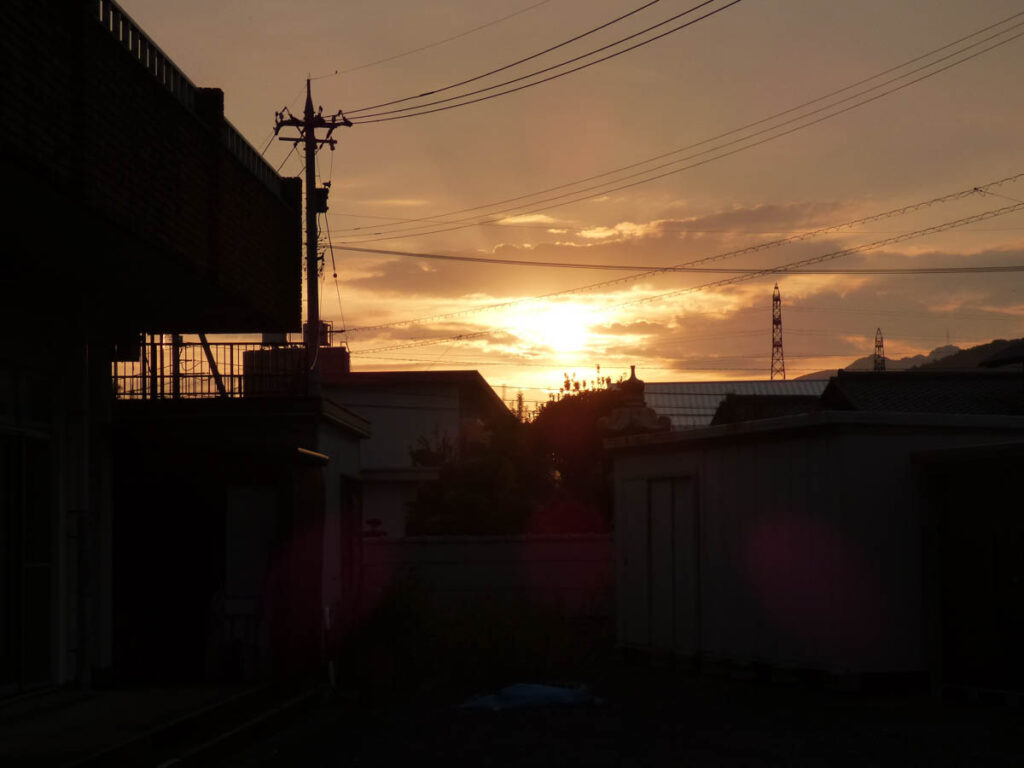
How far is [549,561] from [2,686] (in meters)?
13.9

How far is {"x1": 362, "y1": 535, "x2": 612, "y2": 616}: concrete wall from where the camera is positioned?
981 inches

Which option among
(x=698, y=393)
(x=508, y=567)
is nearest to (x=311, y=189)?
(x=508, y=567)

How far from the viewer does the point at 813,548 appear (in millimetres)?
15625

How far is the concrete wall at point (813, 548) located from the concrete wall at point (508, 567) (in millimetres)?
6863

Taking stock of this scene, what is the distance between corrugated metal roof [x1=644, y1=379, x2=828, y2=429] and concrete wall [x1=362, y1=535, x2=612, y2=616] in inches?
1570

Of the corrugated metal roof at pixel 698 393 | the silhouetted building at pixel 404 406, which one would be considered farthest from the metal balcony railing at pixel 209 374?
the corrugated metal roof at pixel 698 393

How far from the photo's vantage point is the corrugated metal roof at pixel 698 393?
2566 inches

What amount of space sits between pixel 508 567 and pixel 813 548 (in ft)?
33.9

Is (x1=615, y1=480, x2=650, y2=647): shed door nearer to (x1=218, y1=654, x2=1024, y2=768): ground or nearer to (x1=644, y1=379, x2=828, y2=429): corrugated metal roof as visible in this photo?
(x1=218, y1=654, x2=1024, y2=768): ground

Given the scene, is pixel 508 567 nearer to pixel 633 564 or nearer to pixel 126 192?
pixel 633 564

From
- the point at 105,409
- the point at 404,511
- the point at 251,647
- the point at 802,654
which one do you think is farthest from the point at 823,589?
the point at 404,511

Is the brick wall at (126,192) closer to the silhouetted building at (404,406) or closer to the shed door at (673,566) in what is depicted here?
the shed door at (673,566)

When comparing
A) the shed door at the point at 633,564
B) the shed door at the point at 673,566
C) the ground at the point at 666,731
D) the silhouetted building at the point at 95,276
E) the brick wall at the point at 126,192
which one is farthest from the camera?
the shed door at the point at 633,564

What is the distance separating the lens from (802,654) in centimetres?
1559
